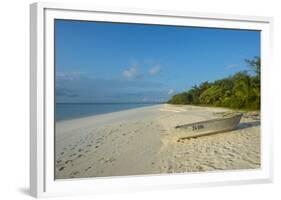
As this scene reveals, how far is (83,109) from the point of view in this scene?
585 cm

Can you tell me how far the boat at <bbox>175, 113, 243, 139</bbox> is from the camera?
6.34 meters

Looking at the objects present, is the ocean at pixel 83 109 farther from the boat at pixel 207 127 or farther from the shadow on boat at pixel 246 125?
the shadow on boat at pixel 246 125

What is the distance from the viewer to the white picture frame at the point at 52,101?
18.4 feet

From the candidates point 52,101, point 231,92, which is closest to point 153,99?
point 231,92

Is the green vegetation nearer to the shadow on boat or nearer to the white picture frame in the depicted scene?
the shadow on boat

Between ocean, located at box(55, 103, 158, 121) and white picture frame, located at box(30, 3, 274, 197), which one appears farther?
ocean, located at box(55, 103, 158, 121)

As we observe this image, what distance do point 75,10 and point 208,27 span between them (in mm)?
1693

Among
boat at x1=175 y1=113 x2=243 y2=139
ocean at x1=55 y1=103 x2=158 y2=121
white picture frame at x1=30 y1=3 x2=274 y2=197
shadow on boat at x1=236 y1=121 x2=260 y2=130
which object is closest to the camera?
white picture frame at x1=30 y1=3 x2=274 y2=197

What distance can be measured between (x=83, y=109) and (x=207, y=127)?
1593mm

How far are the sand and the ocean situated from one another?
0.17 feet

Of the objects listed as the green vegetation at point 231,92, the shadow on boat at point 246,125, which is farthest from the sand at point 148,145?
the green vegetation at point 231,92

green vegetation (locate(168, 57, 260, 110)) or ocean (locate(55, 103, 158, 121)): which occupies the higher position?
green vegetation (locate(168, 57, 260, 110))

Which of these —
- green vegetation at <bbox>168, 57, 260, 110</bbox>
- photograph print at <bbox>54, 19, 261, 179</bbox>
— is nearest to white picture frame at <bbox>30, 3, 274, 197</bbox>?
photograph print at <bbox>54, 19, 261, 179</bbox>
